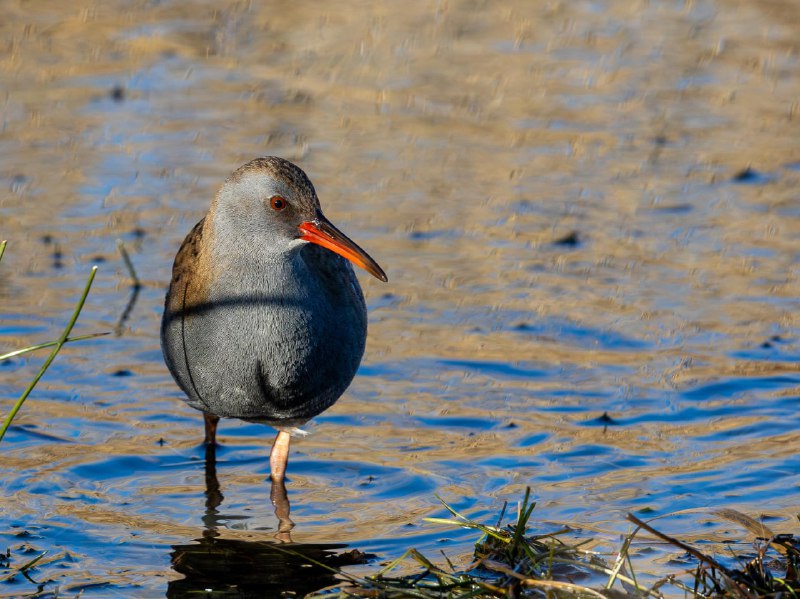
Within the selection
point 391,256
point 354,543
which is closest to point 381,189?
point 391,256

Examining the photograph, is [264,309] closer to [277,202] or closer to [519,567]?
[277,202]

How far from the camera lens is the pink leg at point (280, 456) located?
593 centimetres

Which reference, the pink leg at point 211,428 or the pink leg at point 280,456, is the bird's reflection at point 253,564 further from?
the pink leg at point 211,428

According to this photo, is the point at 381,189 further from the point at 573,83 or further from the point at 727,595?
the point at 727,595

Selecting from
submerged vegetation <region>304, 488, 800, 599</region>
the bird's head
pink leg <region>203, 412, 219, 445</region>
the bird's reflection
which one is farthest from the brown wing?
submerged vegetation <region>304, 488, 800, 599</region>

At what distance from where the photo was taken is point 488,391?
6785mm

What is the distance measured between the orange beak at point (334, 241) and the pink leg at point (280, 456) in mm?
881

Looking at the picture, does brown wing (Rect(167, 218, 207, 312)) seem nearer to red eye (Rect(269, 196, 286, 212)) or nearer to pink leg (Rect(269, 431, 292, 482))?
red eye (Rect(269, 196, 286, 212))

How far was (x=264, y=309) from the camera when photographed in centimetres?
538

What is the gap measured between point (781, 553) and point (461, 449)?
171 cm

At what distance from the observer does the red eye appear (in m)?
5.48

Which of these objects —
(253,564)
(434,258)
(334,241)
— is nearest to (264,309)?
(334,241)

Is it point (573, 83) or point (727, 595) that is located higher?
point (573, 83)

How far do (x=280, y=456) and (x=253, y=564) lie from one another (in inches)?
30.1
